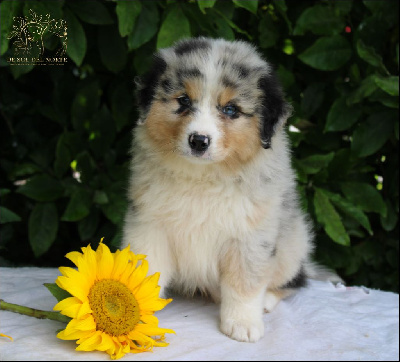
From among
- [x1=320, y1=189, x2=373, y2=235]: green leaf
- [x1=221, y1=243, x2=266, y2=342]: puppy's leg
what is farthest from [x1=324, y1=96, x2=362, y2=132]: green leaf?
[x1=221, y1=243, x2=266, y2=342]: puppy's leg

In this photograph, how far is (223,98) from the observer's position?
2.86 metres

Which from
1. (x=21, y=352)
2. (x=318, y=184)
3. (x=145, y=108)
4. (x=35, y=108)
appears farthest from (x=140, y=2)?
(x=21, y=352)

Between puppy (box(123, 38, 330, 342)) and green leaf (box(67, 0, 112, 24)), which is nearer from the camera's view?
puppy (box(123, 38, 330, 342))

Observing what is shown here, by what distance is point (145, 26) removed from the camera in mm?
3691

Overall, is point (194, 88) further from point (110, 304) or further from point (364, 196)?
point (364, 196)

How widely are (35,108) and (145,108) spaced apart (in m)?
2.06

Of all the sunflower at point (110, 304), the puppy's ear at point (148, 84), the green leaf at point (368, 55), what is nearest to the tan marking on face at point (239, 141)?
the puppy's ear at point (148, 84)

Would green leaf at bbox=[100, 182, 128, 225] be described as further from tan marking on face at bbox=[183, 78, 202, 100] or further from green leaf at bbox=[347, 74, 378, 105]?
green leaf at bbox=[347, 74, 378, 105]

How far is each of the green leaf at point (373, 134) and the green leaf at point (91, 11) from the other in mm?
2007

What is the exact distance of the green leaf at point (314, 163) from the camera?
4.07m

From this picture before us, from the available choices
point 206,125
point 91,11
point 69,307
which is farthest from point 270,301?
point 91,11

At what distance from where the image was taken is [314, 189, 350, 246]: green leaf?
3969 mm

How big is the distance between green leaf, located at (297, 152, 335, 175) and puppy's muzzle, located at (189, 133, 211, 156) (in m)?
1.50

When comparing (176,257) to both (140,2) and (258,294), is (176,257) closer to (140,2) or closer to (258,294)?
(258,294)
